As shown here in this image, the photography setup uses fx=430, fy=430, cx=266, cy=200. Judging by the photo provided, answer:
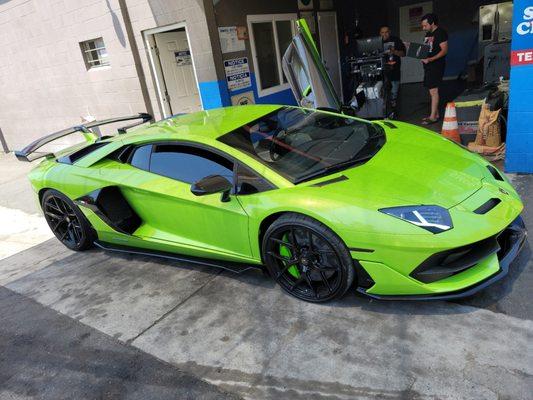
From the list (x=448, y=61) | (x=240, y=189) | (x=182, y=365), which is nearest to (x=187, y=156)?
(x=240, y=189)

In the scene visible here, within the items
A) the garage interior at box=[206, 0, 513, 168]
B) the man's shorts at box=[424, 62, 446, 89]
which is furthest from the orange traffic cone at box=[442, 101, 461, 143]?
the man's shorts at box=[424, 62, 446, 89]

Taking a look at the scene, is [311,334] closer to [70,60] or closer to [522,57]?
[522,57]

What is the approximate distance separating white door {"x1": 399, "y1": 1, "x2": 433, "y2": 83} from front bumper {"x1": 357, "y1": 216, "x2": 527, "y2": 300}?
979 cm

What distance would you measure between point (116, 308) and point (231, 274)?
950 millimetres

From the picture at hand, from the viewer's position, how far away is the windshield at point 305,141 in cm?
310

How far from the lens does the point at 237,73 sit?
23.3ft

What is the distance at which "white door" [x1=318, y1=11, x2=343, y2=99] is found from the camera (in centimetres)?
954

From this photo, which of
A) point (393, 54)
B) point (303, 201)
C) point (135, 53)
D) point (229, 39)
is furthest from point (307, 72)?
point (135, 53)

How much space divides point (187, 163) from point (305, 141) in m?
0.95

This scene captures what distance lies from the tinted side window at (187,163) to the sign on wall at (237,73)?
372 centimetres

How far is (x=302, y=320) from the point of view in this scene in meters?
2.88

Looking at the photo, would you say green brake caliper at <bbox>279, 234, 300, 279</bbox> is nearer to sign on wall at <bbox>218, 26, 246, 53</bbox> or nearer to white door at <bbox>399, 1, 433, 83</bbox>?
sign on wall at <bbox>218, 26, 246, 53</bbox>

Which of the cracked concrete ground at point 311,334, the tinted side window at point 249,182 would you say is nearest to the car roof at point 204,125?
the tinted side window at point 249,182

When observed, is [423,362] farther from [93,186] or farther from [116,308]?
[93,186]
